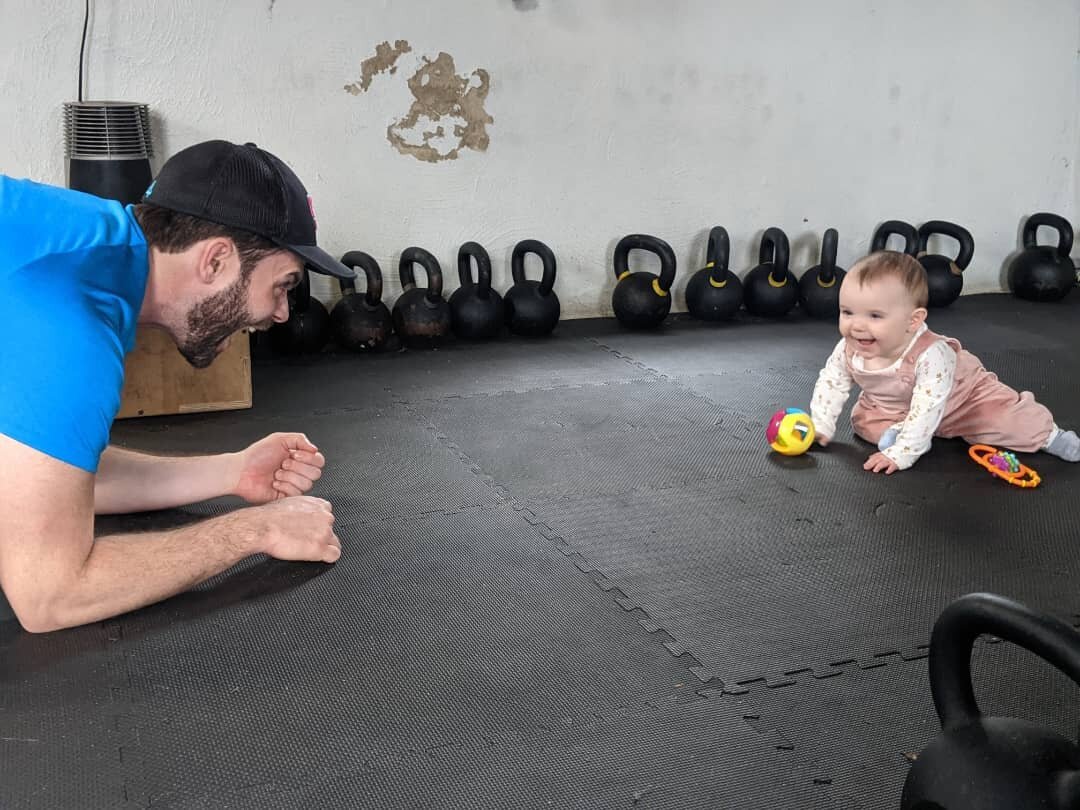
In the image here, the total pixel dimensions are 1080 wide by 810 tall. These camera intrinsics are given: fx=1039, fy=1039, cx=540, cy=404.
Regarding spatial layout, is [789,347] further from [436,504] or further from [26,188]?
[26,188]

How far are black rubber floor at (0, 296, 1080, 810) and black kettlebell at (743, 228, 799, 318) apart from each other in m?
1.58

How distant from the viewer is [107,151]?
3.32 metres

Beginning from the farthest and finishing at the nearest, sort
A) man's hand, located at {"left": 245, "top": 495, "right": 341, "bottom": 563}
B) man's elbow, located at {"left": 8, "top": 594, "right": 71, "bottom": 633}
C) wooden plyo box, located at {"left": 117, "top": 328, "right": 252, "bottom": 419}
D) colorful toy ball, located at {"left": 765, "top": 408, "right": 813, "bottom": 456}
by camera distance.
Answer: wooden plyo box, located at {"left": 117, "top": 328, "right": 252, "bottom": 419} < colorful toy ball, located at {"left": 765, "top": 408, "right": 813, "bottom": 456} < man's hand, located at {"left": 245, "top": 495, "right": 341, "bottom": 563} < man's elbow, located at {"left": 8, "top": 594, "right": 71, "bottom": 633}

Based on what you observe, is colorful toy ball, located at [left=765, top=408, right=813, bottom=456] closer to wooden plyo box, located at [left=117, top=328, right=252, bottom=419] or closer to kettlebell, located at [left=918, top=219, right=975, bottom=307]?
wooden plyo box, located at [left=117, top=328, right=252, bottom=419]

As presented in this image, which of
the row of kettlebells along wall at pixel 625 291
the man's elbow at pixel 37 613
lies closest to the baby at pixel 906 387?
the row of kettlebells along wall at pixel 625 291

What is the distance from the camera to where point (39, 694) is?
1652 millimetres

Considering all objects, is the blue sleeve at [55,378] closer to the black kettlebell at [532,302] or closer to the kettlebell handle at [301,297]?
the kettlebell handle at [301,297]

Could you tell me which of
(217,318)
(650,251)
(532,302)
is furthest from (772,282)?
(217,318)

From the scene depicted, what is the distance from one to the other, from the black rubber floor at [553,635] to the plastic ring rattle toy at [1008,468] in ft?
0.10

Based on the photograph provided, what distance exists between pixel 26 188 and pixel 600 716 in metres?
1.25

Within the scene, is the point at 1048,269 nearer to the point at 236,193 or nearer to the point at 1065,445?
the point at 1065,445

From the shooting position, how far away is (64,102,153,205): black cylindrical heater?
330cm

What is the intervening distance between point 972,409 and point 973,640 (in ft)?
6.88

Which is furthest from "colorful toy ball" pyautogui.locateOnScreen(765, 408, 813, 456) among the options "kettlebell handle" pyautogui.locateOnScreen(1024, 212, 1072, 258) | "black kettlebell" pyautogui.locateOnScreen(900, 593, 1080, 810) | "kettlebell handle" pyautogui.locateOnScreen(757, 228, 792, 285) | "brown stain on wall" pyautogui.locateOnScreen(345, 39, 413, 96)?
"kettlebell handle" pyautogui.locateOnScreen(1024, 212, 1072, 258)
